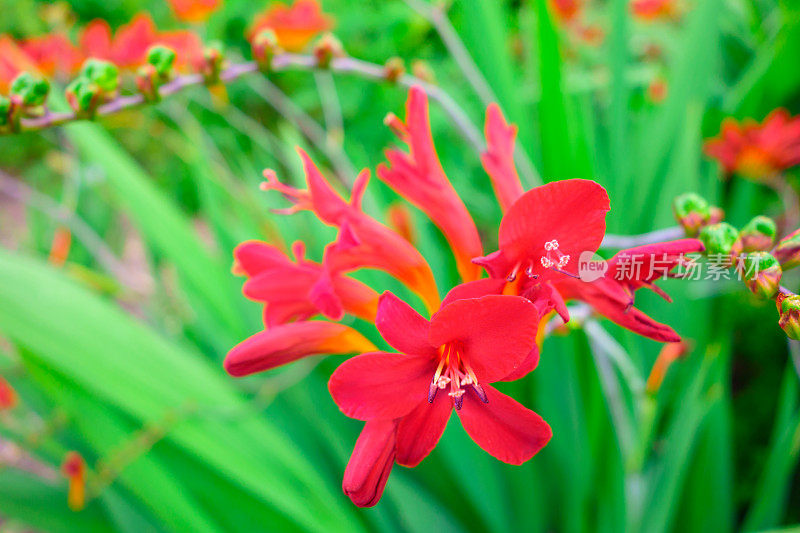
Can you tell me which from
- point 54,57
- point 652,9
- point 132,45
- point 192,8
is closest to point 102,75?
point 132,45

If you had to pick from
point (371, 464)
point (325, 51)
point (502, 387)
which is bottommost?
point (502, 387)

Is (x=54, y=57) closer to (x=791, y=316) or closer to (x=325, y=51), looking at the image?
(x=325, y=51)

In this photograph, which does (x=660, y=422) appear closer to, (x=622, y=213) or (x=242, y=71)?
(x=622, y=213)

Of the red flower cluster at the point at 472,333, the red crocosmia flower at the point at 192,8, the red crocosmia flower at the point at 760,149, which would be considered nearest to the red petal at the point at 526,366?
the red flower cluster at the point at 472,333

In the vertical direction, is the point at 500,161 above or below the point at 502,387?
above

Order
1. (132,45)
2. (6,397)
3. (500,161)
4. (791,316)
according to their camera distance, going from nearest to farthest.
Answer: (791,316), (500,161), (132,45), (6,397)

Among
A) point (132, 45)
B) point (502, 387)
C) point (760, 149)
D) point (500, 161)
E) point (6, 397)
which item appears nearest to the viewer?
point (500, 161)

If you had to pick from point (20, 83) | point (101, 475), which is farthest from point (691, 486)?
point (20, 83)

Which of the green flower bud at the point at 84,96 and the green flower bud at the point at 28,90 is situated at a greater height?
the green flower bud at the point at 28,90

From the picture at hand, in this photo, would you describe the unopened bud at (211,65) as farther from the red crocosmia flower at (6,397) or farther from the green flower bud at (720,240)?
the red crocosmia flower at (6,397)
